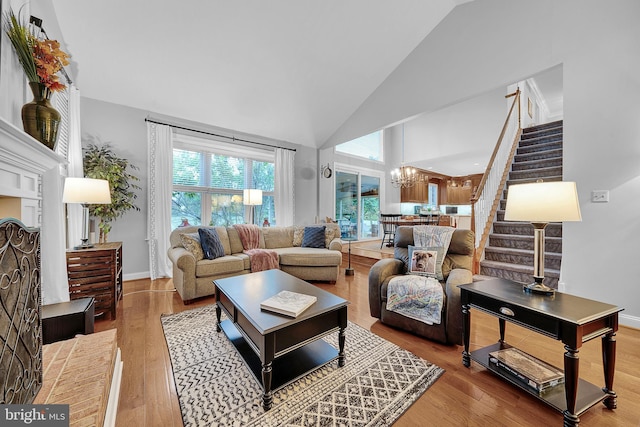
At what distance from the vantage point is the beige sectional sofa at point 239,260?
9.62 ft

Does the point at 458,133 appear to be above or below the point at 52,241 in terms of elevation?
above

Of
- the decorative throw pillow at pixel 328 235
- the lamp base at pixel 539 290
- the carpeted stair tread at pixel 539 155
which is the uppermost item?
the carpeted stair tread at pixel 539 155

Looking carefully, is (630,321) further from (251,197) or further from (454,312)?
(251,197)

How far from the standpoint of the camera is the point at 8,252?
2.90ft

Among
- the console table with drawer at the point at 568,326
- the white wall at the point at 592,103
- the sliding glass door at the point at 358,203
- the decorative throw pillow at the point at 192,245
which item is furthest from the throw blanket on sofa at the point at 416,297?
the sliding glass door at the point at 358,203

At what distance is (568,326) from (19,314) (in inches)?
93.9

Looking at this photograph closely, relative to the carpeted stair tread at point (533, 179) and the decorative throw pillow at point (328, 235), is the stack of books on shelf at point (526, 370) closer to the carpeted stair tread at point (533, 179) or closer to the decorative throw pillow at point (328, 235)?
the decorative throw pillow at point (328, 235)

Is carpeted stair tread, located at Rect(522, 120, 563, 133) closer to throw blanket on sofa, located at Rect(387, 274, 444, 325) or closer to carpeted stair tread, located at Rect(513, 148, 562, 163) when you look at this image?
carpeted stair tread, located at Rect(513, 148, 562, 163)

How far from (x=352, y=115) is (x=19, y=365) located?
522 centimetres

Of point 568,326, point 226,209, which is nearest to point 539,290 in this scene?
point 568,326

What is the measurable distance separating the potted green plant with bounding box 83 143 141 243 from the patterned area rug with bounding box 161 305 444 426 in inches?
81.2

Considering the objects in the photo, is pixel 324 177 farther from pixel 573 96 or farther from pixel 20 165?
pixel 20 165

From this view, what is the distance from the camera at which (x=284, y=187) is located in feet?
17.3

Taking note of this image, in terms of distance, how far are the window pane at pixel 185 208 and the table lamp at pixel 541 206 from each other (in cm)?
428
